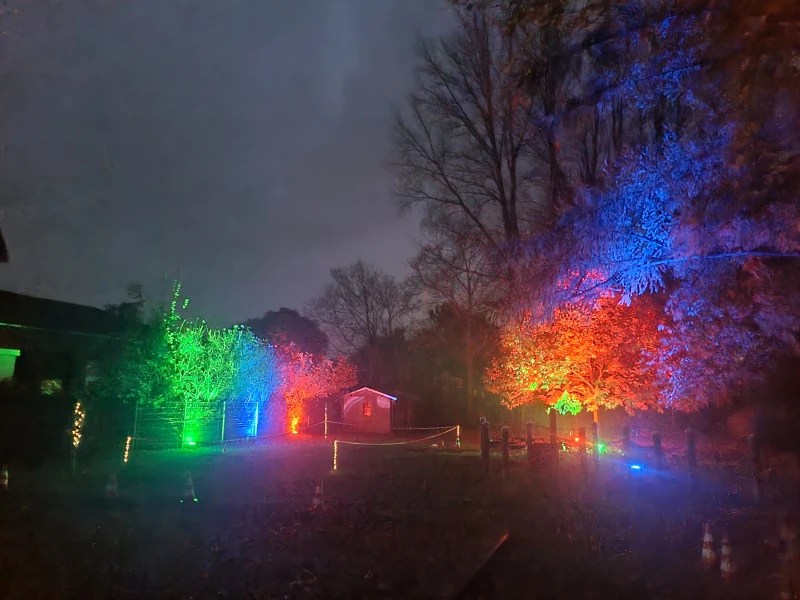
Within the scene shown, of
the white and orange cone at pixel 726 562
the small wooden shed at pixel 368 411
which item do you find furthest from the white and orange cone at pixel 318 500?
the small wooden shed at pixel 368 411

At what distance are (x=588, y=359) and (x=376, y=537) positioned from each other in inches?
531

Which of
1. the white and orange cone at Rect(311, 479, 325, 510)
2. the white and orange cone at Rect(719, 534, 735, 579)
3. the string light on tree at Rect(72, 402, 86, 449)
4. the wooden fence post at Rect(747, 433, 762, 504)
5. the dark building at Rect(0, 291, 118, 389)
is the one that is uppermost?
the dark building at Rect(0, 291, 118, 389)

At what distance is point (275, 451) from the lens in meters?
24.3

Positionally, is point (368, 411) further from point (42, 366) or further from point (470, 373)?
point (42, 366)

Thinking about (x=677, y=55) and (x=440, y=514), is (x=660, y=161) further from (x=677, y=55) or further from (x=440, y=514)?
A: (x=440, y=514)

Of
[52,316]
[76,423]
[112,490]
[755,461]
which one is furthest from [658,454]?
[52,316]

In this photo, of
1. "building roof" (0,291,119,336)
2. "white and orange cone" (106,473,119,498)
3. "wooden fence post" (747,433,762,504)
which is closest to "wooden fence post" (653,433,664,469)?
"wooden fence post" (747,433,762,504)

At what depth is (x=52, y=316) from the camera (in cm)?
2731

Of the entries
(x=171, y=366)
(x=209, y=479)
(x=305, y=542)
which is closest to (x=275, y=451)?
(x=171, y=366)

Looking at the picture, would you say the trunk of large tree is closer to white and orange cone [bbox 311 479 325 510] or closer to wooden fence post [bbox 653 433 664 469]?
wooden fence post [bbox 653 433 664 469]

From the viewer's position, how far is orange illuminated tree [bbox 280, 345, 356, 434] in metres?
39.3

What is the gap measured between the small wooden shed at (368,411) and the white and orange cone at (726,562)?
37.0m

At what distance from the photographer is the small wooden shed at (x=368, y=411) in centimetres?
4384

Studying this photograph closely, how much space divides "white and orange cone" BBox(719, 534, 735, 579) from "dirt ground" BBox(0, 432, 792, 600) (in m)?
0.09
